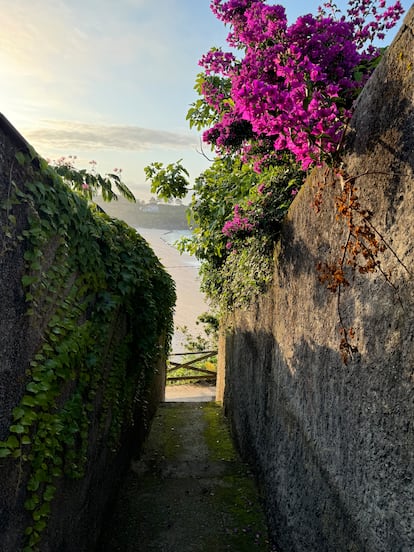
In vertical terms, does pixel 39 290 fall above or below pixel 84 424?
above

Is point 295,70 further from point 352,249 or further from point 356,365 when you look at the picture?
point 356,365

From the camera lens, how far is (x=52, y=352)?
84.7 inches

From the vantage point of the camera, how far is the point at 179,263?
2423 cm

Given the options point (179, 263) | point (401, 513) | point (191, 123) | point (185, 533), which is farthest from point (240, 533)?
point (179, 263)

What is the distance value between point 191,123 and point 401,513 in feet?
15.7

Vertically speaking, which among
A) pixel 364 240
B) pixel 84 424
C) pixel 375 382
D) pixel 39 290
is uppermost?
pixel 364 240

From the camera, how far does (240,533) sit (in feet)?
12.5

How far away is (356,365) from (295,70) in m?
1.93

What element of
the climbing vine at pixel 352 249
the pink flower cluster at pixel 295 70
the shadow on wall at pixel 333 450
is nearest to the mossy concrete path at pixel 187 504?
the shadow on wall at pixel 333 450

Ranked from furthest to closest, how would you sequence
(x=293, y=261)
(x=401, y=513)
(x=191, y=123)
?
1. (x=191, y=123)
2. (x=293, y=261)
3. (x=401, y=513)

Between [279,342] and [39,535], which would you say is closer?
[39,535]

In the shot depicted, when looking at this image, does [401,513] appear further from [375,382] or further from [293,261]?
[293,261]

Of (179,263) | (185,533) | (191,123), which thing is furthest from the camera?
(179,263)

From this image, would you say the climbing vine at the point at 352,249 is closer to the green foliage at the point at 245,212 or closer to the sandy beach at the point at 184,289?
the green foliage at the point at 245,212
